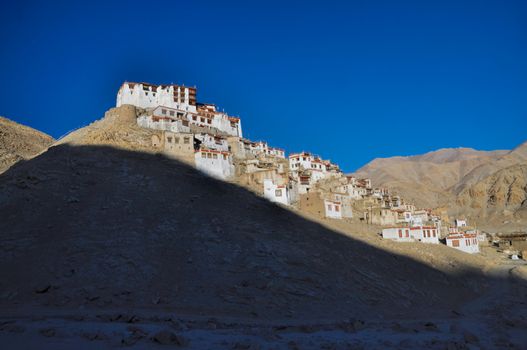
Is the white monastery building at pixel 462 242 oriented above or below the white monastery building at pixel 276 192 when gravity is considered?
below

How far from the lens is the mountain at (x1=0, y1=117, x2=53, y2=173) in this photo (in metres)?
71.5

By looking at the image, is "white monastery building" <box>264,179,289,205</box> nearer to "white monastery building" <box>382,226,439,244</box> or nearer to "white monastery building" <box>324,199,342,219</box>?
"white monastery building" <box>324,199,342,219</box>

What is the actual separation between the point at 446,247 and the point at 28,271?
5453cm

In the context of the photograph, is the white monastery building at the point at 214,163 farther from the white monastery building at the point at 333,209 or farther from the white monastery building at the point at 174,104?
the white monastery building at the point at 333,209

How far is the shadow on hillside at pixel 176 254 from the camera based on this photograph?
1043 inches

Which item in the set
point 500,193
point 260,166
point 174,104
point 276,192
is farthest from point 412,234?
point 500,193

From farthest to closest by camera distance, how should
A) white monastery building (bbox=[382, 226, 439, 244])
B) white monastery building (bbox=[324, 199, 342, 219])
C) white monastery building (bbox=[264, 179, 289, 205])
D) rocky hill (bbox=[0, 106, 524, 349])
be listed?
white monastery building (bbox=[324, 199, 342, 219]), white monastery building (bbox=[382, 226, 439, 244]), white monastery building (bbox=[264, 179, 289, 205]), rocky hill (bbox=[0, 106, 524, 349])

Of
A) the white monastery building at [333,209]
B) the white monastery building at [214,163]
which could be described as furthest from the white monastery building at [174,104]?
the white monastery building at [333,209]

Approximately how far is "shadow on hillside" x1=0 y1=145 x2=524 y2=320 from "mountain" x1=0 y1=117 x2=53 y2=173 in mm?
29485

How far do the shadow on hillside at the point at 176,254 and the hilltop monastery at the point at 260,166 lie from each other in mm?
8929

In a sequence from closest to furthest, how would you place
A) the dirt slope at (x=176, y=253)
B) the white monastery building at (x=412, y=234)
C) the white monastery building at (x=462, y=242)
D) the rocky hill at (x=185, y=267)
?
the rocky hill at (x=185, y=267)
the dirt slope at (x=176, y=253)
the white monastery building at (x=412, y=234)
the white monastery building at (x=462, y=242)

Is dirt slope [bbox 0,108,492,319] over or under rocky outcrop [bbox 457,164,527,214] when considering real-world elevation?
under

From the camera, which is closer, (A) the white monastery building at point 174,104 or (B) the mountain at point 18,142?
(B) the mountain at point 18,142

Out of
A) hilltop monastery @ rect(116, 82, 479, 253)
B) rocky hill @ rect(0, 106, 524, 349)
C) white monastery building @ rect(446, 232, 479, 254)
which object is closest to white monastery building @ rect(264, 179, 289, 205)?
hilltop monastery @ rect(116, 82, 479, 253)
